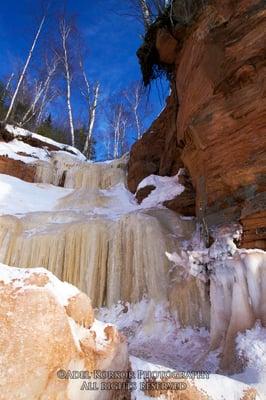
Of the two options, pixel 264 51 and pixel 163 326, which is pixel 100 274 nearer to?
pixel 163 326

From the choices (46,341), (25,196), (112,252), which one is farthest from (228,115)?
(25,196)

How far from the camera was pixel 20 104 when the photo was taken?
1986 cm

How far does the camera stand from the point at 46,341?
148 centimetres

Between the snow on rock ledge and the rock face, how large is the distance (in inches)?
108

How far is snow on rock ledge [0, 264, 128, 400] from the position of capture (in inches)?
53.9

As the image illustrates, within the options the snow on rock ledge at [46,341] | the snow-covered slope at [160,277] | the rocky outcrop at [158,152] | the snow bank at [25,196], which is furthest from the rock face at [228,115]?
the snow bank at [25,196]

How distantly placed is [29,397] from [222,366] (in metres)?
1.76

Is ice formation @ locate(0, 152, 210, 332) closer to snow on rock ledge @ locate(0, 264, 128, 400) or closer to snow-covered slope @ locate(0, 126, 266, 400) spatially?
snow-covered slope @ locate(0, 126, 266, 400)

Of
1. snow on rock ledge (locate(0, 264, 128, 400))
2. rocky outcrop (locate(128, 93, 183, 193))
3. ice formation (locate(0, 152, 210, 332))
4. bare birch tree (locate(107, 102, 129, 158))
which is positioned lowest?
snow on rock ledge (locate(0, 264, 128, 400))

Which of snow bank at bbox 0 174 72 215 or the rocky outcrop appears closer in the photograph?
snow bank at bbox 0 174 72 215

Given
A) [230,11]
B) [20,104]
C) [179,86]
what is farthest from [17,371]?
[20,104]

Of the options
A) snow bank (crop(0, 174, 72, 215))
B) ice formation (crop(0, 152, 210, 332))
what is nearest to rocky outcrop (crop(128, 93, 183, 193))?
ice formation (crop(0, 152, 210, 332))

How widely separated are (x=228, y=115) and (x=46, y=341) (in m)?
4.14

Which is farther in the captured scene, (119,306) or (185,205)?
(185,205)
